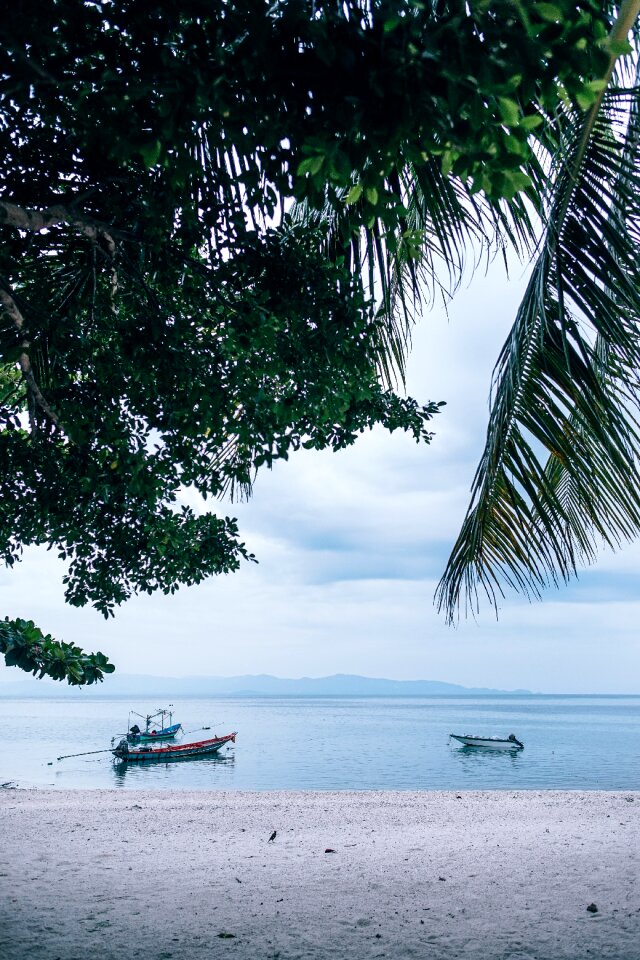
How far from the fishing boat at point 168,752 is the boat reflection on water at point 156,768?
306 mm

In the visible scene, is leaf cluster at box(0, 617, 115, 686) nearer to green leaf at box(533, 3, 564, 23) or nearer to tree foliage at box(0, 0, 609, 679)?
tree foliage at box(0, 0, 609, 679)

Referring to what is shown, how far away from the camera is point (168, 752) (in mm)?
37281

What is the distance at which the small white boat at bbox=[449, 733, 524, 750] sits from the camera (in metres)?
42.7

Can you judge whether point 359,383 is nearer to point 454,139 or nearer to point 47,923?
point 454,139

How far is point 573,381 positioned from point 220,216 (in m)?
2.54

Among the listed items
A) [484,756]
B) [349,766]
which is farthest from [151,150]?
[484,756]

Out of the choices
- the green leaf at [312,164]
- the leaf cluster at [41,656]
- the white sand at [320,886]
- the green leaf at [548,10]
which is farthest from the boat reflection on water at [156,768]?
the green leaf at [548,10]

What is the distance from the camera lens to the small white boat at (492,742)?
140ft

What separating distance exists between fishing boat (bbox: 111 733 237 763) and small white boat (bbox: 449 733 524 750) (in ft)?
45.3

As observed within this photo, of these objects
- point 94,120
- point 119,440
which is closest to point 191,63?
point 94,120

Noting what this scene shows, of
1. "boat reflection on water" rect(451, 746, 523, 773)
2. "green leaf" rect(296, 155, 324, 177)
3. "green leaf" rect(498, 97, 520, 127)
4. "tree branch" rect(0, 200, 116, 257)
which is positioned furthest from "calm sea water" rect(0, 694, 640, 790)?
"green leaf" rect(498, 97, 520, 127)

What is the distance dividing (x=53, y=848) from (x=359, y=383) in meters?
6.83

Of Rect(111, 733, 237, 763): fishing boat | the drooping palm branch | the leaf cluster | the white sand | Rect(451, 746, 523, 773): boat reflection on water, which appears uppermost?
the drooping palm branch

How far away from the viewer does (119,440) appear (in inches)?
188
